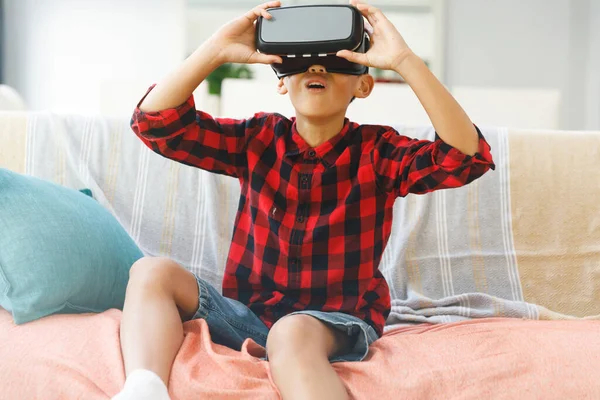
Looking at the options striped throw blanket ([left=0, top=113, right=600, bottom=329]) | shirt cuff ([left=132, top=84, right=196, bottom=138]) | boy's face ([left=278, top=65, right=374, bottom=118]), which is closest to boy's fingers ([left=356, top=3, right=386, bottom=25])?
boy's face ([left=278, top=65, right=374, bottom=118])

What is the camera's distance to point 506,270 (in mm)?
1562

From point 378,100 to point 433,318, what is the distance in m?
1.50

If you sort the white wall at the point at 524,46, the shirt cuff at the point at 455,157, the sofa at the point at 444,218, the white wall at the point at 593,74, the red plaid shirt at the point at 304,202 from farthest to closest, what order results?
the white wall at the point at 524,46 → the white wall at the point at 593,74 → the sofa at the point at 444,218 → the red plaid shirt at the point at 304,202 → the shirt cuff at the point at 455,157

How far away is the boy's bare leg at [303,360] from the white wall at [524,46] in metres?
3.30

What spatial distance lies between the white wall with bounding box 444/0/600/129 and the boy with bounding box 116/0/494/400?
3.02 meters

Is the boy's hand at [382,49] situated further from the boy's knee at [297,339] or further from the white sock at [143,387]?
the white sock at [143,387]

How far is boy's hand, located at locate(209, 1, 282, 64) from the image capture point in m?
1.15

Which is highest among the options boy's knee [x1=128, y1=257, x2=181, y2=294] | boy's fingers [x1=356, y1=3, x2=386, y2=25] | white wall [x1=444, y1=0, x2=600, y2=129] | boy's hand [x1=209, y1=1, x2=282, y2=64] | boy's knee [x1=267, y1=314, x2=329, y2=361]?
white wall [x1=444, y1=0, x2=600, y2=129]

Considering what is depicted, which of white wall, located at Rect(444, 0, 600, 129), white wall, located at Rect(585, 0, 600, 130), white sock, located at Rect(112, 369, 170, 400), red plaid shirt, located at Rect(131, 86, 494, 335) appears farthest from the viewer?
white wall, located at Rect(444, 0, 600, 129)

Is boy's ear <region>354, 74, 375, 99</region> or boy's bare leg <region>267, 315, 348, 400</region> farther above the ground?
boy's ear <region>354, 74, 375, 99</region>

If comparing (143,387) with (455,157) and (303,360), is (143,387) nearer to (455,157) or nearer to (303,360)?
(303,360)

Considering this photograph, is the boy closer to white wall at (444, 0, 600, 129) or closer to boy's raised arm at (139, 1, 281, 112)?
boy's raised arm at (139, 1, 281, 112)

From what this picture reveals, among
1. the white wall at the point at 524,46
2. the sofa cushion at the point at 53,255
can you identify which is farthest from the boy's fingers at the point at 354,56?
the white wall at the point at 524,46

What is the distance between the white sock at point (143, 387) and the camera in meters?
0.86
